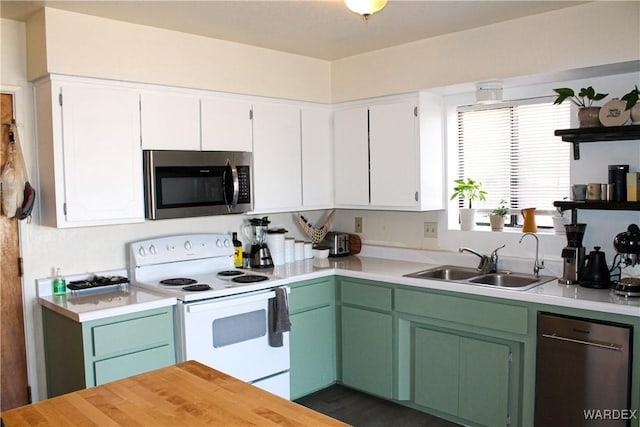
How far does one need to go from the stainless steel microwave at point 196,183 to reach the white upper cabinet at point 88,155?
0.26 feet

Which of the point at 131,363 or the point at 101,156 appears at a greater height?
the point at 101,156

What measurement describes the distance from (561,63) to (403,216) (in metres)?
1.61

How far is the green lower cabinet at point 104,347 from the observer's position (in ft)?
8.76

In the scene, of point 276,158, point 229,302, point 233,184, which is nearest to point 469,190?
point 276,158

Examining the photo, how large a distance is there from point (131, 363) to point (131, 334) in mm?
148

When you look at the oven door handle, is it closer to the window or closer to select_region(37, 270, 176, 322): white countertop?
select_region(37, 270, 176, 322): white countertop

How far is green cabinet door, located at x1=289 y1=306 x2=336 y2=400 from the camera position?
356cm

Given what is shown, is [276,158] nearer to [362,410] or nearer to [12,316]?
[362,410]

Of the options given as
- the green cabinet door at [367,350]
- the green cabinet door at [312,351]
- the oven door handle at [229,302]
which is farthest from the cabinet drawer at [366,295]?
the oven door handle at [229,302]

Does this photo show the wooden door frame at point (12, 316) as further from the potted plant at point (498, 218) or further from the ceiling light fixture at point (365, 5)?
the potted plant at point (498, 218)

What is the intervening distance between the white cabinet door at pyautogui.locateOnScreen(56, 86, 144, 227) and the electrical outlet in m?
2.01

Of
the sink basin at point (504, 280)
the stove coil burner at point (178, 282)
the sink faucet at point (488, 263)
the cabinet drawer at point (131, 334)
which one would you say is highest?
the sink faucet at point (488, 263)

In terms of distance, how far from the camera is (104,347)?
2.70 metres

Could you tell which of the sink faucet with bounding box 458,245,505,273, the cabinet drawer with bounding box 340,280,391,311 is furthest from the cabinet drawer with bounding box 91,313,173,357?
the sink faucet with bounding box 458,245,505,273
